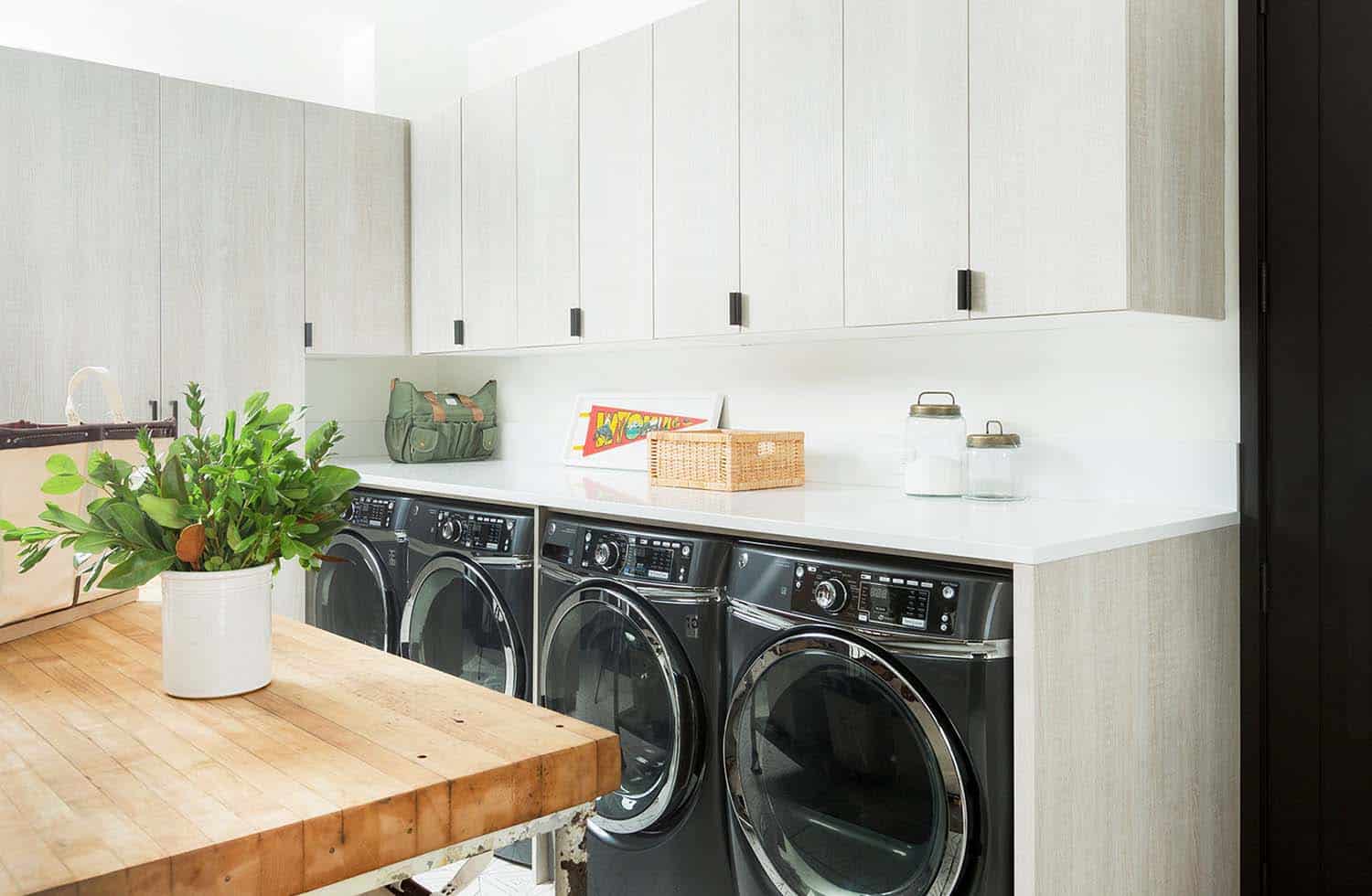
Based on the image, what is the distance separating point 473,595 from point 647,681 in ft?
2.42

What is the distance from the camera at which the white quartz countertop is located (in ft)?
5.84

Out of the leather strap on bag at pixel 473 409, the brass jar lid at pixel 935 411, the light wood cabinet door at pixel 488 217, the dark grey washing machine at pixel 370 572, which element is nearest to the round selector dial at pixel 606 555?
the brass jar lid at pixel 935 411

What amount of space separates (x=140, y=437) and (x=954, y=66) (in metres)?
1.74

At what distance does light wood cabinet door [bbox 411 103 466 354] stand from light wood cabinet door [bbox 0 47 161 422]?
34.1 inches

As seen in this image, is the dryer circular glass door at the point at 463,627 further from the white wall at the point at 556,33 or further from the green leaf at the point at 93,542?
the white wall at the point at 556,33

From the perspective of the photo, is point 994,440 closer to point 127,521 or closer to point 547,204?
point 547,204

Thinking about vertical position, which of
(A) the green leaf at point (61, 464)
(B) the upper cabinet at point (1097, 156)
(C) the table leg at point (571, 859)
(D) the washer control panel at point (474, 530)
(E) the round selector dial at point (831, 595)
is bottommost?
(C) the table leg at point (571, 859)

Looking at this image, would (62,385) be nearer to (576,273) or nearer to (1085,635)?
(576,273)

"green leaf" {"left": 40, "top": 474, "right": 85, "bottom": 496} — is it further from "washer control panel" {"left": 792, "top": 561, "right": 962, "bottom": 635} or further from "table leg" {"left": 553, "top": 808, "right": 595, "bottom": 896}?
"washer control panel" {"left": 792, "top": 561, "right": 962, "bottom": 635}

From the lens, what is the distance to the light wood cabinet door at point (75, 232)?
3107mm

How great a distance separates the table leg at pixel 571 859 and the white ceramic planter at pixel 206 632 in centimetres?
42

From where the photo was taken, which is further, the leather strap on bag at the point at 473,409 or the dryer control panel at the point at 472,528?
the leather strap on bag at the point at 473,409

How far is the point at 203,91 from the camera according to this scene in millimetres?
3471

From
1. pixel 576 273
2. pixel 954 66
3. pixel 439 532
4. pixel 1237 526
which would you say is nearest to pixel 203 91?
pixel 576 273
